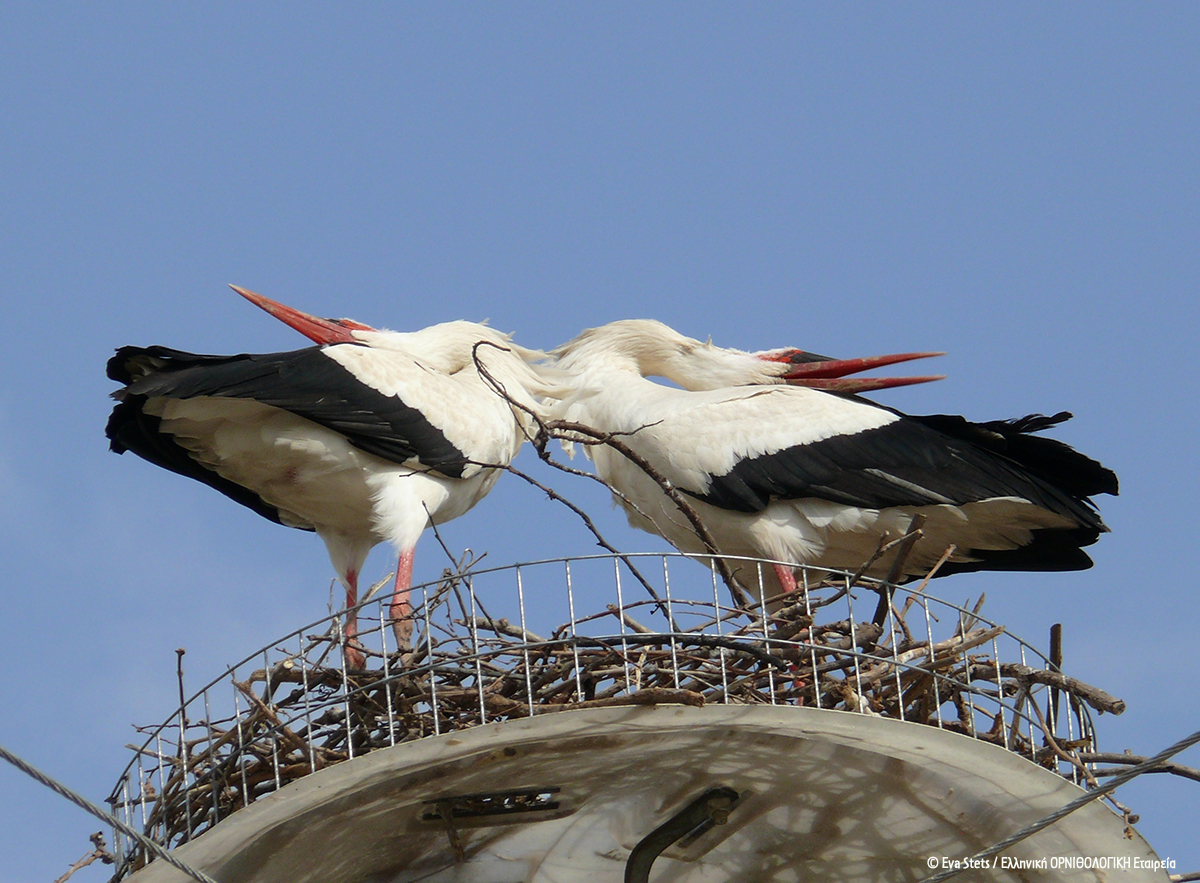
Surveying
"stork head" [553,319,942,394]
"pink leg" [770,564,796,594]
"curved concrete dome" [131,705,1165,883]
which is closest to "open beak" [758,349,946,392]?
"stork head" [553,319,942,394]

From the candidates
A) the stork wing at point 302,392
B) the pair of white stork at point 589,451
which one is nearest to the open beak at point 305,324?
the pair of white stork at point 589,451

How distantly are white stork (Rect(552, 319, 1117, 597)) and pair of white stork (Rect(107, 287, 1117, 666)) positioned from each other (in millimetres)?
11

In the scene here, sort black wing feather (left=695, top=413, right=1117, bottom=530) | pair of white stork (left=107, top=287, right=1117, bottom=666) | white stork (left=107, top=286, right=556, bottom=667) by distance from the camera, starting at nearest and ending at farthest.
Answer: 1. white stork (left=107, top=286, right=556, bottom=667)
2. pair of white stork (left=107, top=287, right=1117, bottom=666)
3. black wing feather (left=695, top=413, right=1117, bottom=530)

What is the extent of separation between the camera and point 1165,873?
20.6ft

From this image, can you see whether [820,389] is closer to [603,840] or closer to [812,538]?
[812,538]

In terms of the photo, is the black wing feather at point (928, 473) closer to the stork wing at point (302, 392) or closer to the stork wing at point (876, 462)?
the stork wing at point (876, 462)

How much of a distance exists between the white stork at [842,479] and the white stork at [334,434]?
0.77 meters

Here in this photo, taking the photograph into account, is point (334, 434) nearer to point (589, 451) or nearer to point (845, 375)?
point (589, 451)

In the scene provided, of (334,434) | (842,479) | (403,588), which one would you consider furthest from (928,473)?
(334,434)

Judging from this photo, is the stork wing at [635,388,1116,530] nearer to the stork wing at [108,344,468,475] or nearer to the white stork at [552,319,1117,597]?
the white stork at [552,319,1117,597]

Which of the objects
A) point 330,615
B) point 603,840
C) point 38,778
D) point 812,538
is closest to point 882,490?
point 812,538

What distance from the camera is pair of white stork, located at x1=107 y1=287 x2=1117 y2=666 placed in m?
7.74

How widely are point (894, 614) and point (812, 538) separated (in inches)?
72.3

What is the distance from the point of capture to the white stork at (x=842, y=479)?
27.6ft
